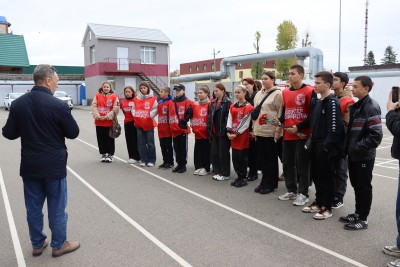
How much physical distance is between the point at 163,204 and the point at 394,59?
96175 millimetres

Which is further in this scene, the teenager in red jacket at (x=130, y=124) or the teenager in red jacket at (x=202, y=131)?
the teenager in red jacket at (x=130, y=124)

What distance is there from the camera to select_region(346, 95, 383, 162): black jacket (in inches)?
178

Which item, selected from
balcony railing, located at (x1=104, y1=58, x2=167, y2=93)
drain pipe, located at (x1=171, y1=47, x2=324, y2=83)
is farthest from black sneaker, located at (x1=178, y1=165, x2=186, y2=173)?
balcony railing, located at (x1=104, y1=58, x2=167, y2=93)

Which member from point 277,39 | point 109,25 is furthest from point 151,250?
point 277,39

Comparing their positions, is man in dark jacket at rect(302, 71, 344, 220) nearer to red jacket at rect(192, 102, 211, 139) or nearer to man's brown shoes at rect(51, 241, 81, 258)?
red jacket at rect(192, 102, 211, 139)

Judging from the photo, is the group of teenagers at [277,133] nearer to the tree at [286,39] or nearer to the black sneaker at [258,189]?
the black sneaker at [258,189]

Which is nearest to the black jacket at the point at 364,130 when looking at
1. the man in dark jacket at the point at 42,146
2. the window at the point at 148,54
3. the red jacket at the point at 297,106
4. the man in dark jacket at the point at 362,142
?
the man in dark jacket at the point at 362,142

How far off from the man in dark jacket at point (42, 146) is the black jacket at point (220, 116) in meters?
3.80

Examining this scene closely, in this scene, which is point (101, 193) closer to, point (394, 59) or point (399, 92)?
point (399, 92)

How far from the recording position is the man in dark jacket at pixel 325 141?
16.5 feet

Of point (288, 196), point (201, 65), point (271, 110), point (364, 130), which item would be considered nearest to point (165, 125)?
point (271, 110)

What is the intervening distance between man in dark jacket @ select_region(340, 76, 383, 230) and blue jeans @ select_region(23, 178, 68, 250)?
358 cm

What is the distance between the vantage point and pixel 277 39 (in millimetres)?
49156

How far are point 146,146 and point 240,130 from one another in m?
3.14
